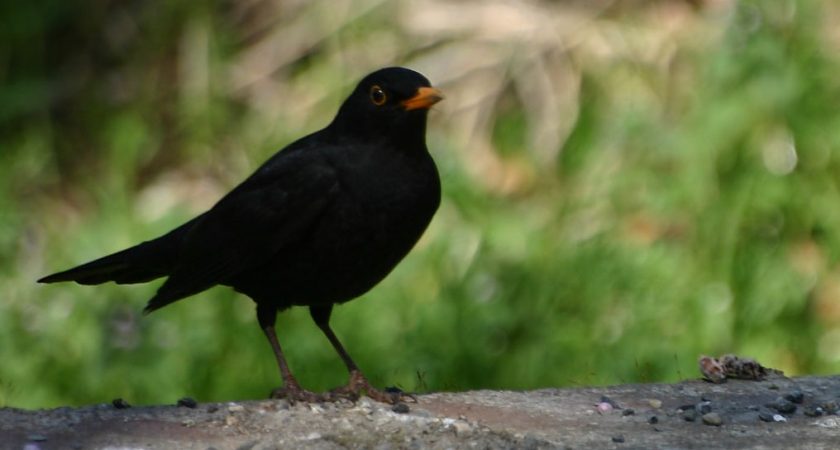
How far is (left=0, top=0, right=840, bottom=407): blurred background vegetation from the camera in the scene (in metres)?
6.15

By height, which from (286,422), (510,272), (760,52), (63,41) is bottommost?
(286,422)

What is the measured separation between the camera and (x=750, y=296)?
6.28 metres

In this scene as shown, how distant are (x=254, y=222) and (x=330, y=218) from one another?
29 cm

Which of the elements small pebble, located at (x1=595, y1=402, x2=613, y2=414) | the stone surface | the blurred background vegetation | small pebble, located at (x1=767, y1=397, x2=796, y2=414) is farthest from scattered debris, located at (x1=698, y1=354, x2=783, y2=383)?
the blurred background vegetation

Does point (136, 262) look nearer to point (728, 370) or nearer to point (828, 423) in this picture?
point (728, 370)

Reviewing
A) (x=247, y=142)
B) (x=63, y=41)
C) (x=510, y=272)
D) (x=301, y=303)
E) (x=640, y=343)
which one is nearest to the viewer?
(x=301, y=303)

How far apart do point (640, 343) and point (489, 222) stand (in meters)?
0.99

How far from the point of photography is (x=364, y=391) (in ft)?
15.2

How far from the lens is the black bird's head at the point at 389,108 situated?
4.73m

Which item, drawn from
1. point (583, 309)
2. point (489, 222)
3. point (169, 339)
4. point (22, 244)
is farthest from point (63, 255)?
point (583, 309)

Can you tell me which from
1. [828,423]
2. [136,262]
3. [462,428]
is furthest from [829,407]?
[136,262]

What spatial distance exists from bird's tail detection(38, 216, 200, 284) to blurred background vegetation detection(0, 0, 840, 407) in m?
0.85

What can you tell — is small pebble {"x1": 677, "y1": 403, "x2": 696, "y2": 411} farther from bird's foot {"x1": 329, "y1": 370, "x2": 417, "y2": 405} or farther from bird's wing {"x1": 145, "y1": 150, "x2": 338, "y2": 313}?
bird's wing {"x1": 145, "y1": 150, "x2": 338, "y2": 313}

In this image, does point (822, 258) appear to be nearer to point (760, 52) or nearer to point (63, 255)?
point (760, 52)
